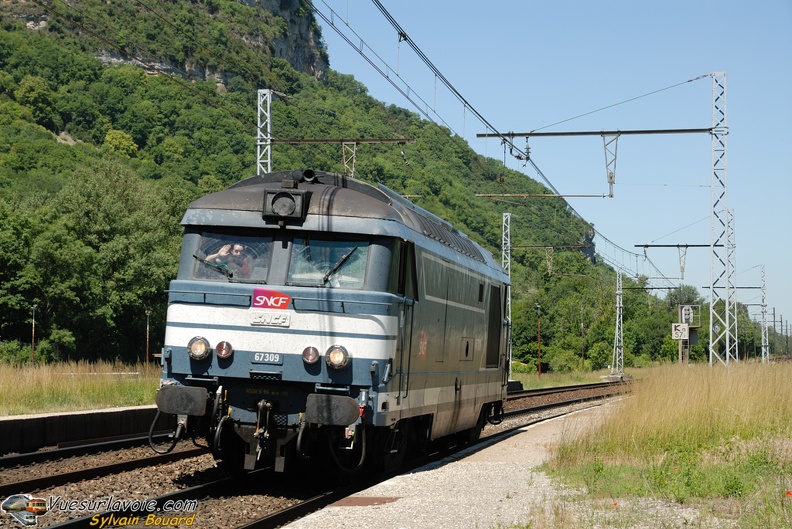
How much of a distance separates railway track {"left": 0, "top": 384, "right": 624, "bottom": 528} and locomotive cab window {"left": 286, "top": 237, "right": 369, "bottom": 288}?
2463mm

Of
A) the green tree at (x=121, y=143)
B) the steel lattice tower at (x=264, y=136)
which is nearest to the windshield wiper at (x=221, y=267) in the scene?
the steel lattice tower at (x=264, y=136)

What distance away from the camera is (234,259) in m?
11.9

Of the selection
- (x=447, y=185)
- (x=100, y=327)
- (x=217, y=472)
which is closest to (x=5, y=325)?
(x=100, y=327)

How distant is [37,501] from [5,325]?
145ft

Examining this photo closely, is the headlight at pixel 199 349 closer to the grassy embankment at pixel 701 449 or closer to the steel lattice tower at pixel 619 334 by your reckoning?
the grassy embankment at pixel 701 449

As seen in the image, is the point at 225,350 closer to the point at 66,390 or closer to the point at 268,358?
the point at 268,358

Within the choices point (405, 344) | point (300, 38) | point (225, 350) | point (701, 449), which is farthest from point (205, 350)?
point (300, 38)

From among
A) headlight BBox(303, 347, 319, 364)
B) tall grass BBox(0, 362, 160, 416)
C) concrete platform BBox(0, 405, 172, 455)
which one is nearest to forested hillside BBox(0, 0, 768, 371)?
tall grass BBox(0, 362, 160, 416)

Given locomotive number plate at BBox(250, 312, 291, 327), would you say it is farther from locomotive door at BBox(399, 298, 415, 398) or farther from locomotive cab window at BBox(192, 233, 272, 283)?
locomotive door at BBox(399, 298, 415, 398)

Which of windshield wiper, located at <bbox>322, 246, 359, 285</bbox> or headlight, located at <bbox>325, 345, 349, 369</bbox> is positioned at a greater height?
windshield wiper, located at <bbox>322, 246, 359, 285</bbox>

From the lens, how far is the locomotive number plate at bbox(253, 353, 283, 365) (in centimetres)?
1138

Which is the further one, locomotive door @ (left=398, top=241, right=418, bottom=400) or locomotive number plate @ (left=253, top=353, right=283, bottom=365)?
locomotive door @ (left=398, top=241, right=418, bottom=400)

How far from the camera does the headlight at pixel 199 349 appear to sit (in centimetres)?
1144

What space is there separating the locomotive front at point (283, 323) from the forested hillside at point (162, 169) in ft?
28.5
